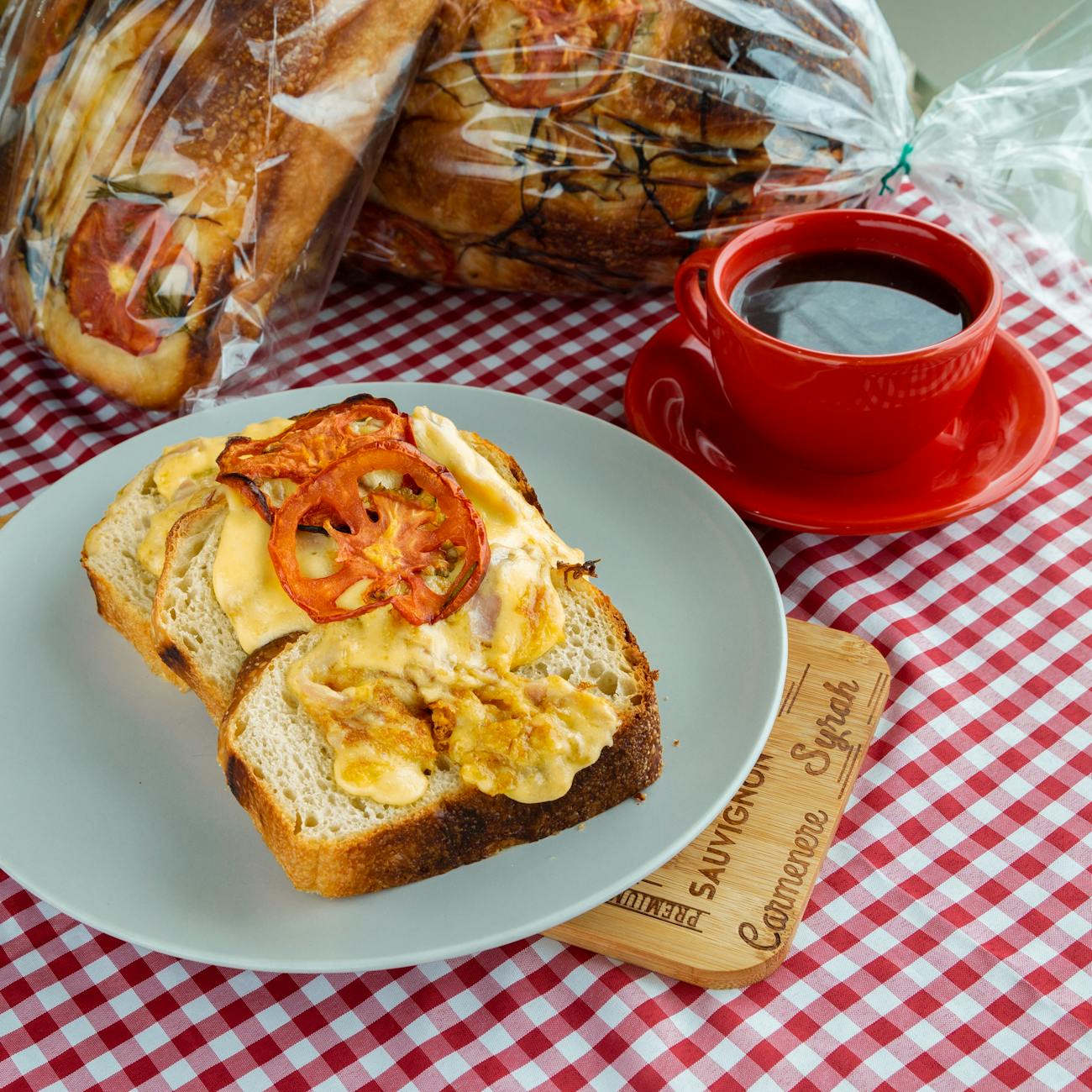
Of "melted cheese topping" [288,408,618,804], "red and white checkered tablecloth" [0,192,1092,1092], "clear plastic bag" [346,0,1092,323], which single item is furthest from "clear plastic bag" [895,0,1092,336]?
"melted cheese topping" [288,408,618,804]

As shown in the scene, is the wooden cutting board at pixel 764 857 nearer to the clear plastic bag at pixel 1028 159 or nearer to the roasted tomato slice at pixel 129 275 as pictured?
the clear plastic bag at pixel 1028 159

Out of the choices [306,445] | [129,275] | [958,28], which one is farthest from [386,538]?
[958,28]

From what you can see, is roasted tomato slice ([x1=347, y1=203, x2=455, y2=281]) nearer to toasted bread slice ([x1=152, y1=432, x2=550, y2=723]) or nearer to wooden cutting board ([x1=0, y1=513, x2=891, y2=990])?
toasted bread slice ([x1=152, y1=432, x2=550, y2=723])

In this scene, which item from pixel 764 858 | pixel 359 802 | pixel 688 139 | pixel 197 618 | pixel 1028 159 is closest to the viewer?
pixel 359 802

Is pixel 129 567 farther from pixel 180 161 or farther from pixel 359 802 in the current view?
pixel 180 161

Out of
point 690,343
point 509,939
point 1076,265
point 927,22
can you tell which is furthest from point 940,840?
point 927,22

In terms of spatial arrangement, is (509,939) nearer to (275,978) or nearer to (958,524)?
(275,978)
